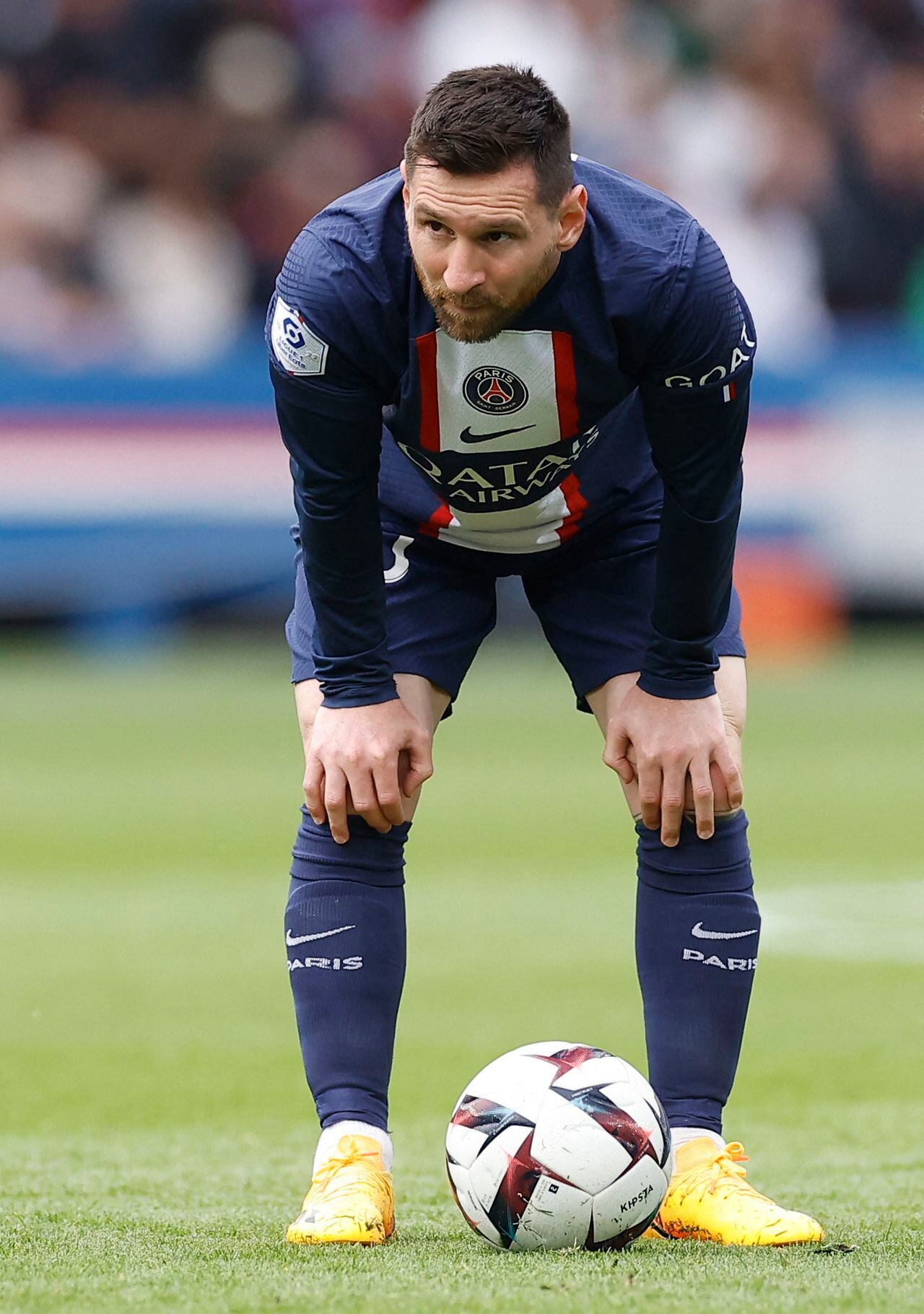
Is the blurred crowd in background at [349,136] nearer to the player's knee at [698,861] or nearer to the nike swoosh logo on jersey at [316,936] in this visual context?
the player's knee at [698,861]

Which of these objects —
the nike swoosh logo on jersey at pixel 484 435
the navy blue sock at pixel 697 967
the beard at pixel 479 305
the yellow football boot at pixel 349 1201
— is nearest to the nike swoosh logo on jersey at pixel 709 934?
the navy blue sock at pixel 697 967

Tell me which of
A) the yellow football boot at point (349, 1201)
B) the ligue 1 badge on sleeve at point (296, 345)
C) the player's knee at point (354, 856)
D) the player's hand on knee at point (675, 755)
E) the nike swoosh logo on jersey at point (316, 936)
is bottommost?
the yellow football boot at point (349, 1201)

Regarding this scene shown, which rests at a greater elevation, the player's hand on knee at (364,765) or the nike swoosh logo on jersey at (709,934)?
the player's hand on knee at (364,765)

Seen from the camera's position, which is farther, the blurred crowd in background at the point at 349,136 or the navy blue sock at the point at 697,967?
the blurred crowd in background at the point at 349,136

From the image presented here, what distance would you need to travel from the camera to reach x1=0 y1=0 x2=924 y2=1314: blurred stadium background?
11.7 ft

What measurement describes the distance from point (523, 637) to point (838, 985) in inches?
335

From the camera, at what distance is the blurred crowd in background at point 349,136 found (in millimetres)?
14195

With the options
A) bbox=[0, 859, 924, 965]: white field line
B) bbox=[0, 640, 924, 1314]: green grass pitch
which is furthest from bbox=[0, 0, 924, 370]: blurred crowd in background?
bbox=[0, 859, 924, 965]: white field line

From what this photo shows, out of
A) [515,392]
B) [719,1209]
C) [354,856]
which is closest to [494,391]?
[515,392]

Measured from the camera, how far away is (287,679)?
12.6 m

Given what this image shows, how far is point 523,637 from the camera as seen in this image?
13859mm

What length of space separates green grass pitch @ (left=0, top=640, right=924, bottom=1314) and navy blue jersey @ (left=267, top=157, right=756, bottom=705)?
885mm

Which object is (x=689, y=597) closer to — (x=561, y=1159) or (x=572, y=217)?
(x=572, y=217)

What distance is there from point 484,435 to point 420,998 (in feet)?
8.11
